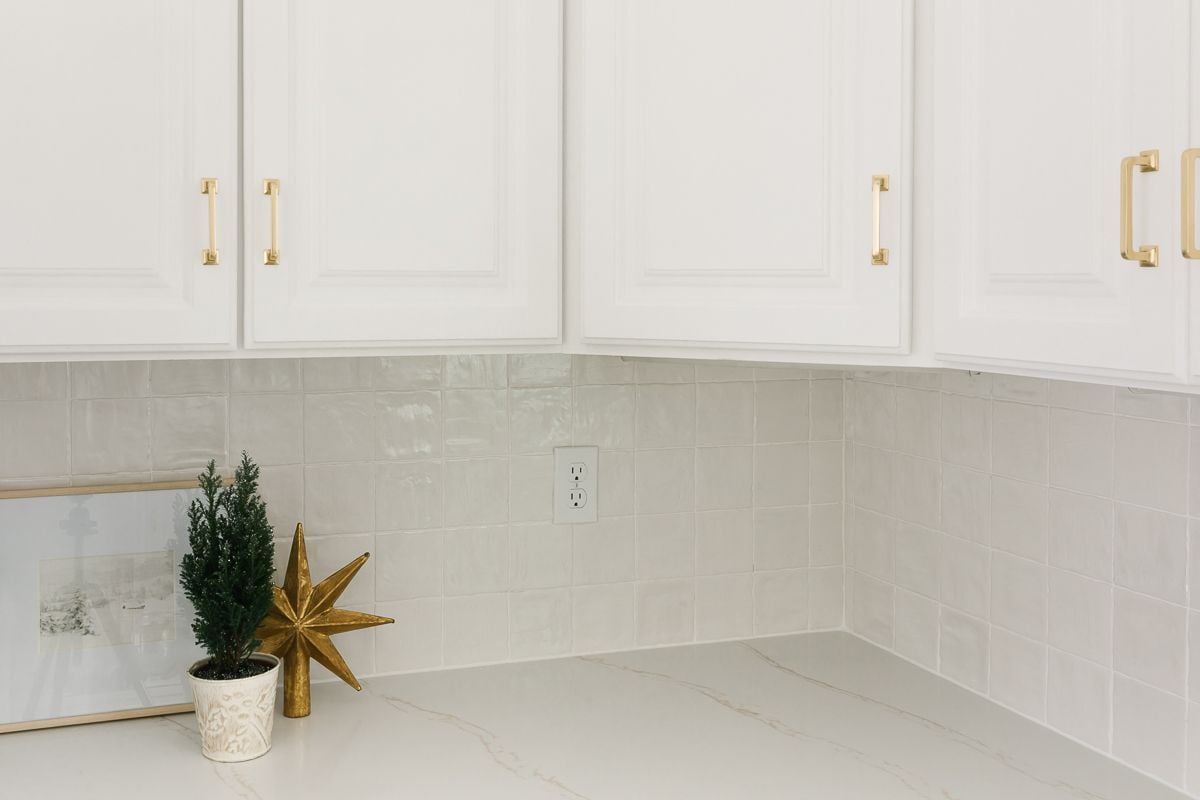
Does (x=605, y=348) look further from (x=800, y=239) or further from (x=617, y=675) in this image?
(x=617, y=675)

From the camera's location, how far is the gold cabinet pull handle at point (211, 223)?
1223 mm

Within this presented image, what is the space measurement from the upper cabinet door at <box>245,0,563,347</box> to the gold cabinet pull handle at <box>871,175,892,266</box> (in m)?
0.42

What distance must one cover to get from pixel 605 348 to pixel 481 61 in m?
0.38

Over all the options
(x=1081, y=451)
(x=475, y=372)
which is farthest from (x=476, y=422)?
(x=1081, y=451)

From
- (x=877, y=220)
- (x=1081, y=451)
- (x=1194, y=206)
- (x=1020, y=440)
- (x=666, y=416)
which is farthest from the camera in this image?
(x=666, y=416)

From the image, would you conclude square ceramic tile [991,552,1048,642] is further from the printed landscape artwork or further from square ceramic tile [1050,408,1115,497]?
the printed landscape artwork

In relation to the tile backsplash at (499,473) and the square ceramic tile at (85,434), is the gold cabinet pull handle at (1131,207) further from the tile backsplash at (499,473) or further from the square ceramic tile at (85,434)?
the square ceramic tile at (85,434)

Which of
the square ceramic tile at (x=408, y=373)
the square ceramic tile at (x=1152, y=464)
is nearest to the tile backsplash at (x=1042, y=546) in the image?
the square ceramic tile at (x=1152, y=464)

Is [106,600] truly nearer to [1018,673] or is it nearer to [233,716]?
[233,716]

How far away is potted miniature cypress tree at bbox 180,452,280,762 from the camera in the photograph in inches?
51.9

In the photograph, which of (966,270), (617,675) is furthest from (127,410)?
(966,270)

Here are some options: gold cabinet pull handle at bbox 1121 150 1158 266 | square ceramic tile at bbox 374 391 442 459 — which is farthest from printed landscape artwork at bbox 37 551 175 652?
gold cabinet pull handle at bbox 1121 150 1158 266

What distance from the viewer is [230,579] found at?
1.33 meters

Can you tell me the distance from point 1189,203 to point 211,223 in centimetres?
97
